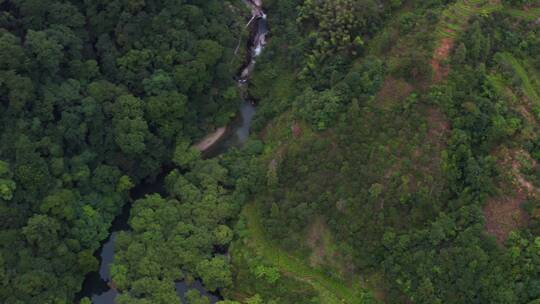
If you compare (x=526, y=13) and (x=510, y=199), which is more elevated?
(x=526, y=13)

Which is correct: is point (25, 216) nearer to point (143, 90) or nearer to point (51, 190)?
point (51, 190)

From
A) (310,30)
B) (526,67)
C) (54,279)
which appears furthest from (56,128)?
(526,67)

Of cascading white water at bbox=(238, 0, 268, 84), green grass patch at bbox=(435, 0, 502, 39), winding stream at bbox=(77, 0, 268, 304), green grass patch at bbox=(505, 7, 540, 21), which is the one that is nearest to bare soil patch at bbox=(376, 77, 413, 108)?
green grass patch at bbox=(435, 0, 502, 39)

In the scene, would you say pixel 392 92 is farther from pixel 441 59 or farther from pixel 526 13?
pixel 526 13

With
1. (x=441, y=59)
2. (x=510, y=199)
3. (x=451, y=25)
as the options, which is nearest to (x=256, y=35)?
(x=451, y=25)

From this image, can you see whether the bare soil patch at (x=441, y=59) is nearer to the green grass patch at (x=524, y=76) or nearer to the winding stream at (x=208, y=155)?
the green grass patch at (x=524, y=76)

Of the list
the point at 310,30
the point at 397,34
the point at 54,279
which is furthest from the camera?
the point at 310,30

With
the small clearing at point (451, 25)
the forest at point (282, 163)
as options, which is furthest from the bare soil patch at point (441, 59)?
the forest at point (282, 163)
